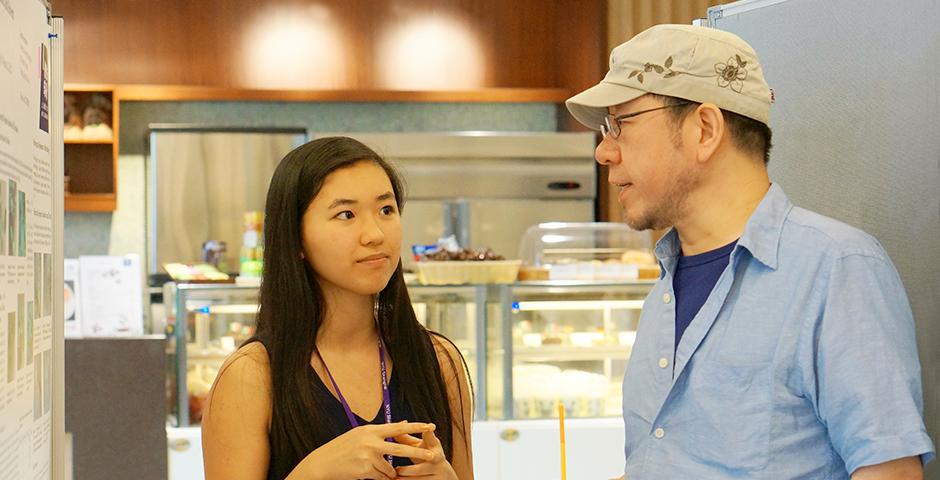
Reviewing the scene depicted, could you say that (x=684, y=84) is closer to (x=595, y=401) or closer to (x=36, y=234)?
(x=36, y=234)

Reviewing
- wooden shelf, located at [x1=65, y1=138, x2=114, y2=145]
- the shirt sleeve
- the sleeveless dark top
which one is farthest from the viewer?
wooden shelf, located at [x1=65, y1=138, x2=114, y2=145]

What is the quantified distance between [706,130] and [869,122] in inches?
15.0

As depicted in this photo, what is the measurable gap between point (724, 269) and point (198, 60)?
5269mm

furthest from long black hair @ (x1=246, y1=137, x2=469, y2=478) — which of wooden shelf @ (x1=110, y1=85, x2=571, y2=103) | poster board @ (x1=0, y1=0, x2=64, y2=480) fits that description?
wooden shelf @ (x1=110, y1=85, x2=571, y2=103)

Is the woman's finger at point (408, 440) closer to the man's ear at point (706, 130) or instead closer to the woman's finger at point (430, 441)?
the woman's finger at point (430, 441)

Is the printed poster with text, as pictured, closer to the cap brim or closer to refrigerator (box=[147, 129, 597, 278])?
the cap brim

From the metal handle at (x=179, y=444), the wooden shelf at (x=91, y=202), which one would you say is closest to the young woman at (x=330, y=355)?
the metal handle at (x=179, y=444)

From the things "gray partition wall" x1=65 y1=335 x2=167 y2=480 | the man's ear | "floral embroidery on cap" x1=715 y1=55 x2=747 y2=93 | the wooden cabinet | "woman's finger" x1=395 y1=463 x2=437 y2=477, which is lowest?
"gray partition wall" x1=65 y1=335 x2=167 y2=480

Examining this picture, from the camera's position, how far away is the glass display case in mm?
4316

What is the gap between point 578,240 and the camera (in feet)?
16.0

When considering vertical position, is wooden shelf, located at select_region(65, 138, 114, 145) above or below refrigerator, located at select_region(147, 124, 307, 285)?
above

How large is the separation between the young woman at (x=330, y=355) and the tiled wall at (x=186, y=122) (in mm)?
4672

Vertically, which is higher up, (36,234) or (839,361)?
(36,234)

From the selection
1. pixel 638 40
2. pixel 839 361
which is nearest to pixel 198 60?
pixel 638 40
